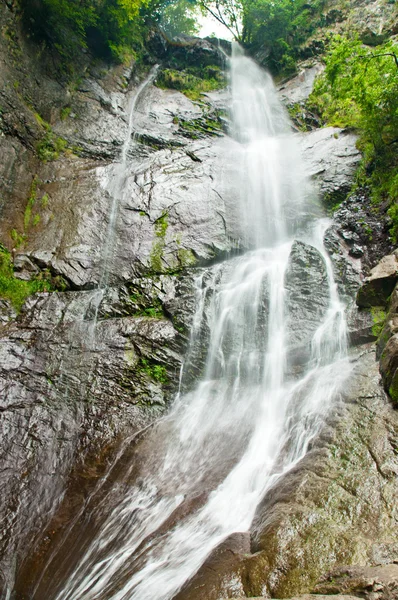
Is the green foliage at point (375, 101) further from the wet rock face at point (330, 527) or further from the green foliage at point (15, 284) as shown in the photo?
the green foliage at point (15, 284)

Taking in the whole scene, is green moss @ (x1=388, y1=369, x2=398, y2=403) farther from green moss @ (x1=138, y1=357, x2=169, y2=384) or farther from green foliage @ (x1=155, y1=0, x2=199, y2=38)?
green foliage @ (x1=155, y1=0, x2=199, y2=38)

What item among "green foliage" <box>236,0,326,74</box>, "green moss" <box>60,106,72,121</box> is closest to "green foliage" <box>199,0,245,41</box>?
"green foliage" <box>236,0,326,74</box>

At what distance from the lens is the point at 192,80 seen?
18.1 meters

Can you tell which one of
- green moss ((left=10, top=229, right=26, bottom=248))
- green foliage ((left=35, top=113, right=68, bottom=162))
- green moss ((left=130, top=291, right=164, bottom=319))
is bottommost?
green moss ((left=130, top=291, right=164, bottom=319))

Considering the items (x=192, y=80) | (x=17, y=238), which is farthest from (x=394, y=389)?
(x=192, y=80)

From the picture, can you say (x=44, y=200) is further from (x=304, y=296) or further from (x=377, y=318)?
(x=377, y=318)

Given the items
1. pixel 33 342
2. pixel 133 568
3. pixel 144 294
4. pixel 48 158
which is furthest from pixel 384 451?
pixel 48 158

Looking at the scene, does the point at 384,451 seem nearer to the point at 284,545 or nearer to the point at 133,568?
the point at 284,545

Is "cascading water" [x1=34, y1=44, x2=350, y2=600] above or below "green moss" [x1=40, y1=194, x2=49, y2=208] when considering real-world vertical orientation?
below

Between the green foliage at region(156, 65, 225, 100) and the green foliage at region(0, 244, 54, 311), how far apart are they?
1249 centimetres

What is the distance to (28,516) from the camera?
5.25m

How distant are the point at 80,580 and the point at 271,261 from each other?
808 cm

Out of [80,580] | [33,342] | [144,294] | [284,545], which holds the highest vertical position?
[144,294]

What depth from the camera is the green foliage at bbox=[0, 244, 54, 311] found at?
8305mm
